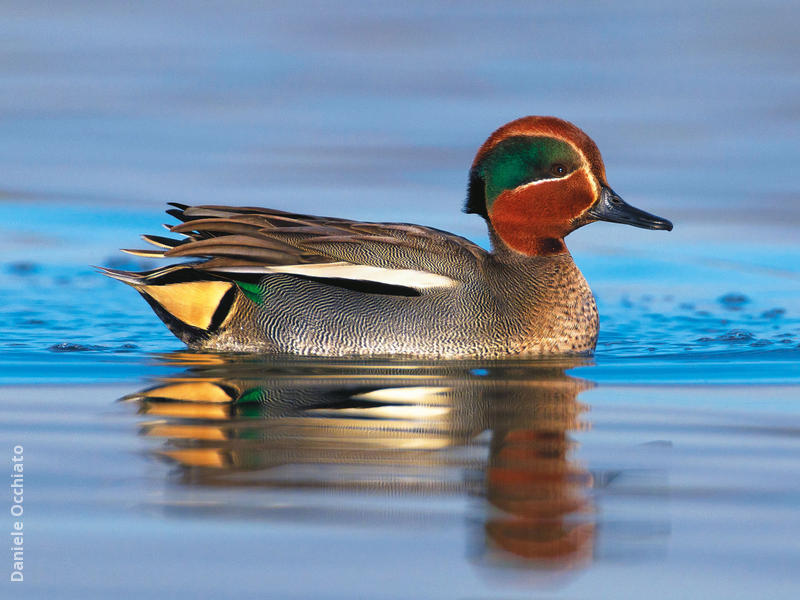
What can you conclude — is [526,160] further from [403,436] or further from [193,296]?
[403,436]

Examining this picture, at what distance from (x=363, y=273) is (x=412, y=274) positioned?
0.72ft

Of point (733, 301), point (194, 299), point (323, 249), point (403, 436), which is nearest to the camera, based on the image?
point (403, 436)

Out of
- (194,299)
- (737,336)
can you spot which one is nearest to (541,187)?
(737,336)

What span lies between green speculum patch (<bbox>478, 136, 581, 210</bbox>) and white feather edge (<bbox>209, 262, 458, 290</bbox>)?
2.45 ft

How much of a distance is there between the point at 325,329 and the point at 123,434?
7.02ft

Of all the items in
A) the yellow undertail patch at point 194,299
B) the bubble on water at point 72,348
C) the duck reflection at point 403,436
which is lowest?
the duck reflection at point 403,436

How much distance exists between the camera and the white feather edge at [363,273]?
6.11 metres

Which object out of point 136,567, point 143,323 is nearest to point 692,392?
point 136,567

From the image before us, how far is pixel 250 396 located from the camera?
15.8 feet

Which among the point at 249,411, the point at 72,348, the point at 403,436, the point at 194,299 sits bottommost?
the point at 403,436

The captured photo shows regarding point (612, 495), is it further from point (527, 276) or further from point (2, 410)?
point (527, 276)

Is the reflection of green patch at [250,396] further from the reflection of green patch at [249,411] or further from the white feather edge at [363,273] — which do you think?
the white feather edge at [363,273]


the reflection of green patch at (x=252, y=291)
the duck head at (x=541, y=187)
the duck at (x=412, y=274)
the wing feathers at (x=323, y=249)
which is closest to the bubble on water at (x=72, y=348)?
the duck at (x=412, y=274)

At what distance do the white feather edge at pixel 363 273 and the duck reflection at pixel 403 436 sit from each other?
1.73 ft
